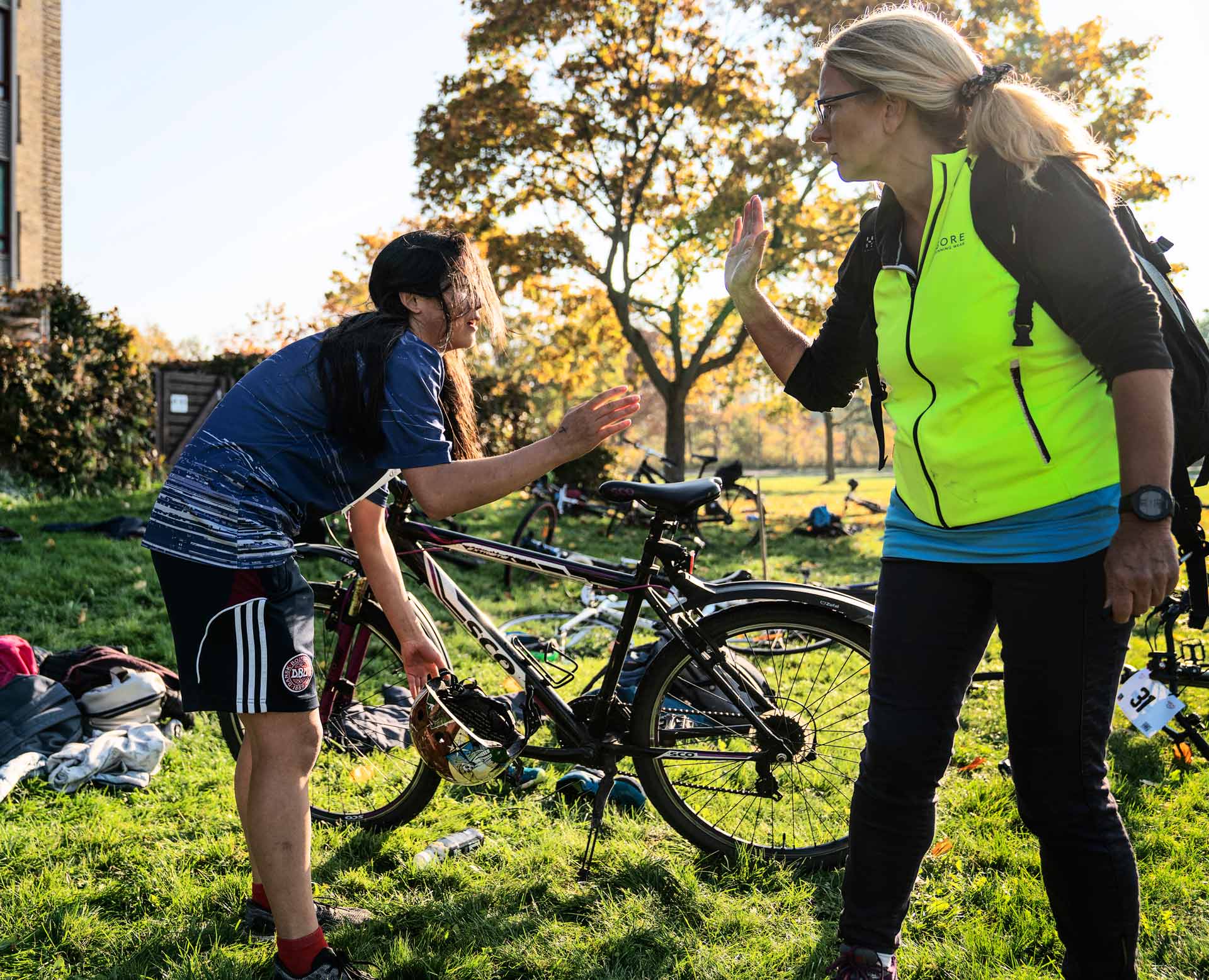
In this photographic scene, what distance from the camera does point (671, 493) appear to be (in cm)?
293

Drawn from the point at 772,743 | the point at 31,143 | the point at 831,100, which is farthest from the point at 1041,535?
the point at 31,143

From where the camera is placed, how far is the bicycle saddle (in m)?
2.93

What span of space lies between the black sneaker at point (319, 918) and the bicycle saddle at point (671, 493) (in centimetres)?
143

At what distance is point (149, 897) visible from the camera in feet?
9.30

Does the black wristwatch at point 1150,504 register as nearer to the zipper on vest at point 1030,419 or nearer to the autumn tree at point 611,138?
the zipper on vest at point 1030,419

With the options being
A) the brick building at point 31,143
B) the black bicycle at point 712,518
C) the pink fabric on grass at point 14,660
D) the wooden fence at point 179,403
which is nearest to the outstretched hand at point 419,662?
the pink fabric on grass at point 14,660

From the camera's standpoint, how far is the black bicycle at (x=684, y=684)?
2.97 m

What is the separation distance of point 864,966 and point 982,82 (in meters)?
1.80

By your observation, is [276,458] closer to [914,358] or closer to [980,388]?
[914,358]

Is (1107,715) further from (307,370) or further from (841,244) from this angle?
(841,244)

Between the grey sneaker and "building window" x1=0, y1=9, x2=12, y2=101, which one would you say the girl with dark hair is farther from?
"building window" x1=0, y1=9, x2=12, y2=101

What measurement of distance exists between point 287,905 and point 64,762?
2.02m

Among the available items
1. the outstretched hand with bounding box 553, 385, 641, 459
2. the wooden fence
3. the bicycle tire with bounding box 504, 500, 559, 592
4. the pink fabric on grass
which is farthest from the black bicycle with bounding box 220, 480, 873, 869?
the wooden fence

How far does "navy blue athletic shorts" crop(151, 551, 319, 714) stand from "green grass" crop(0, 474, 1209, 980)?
0.86 m
